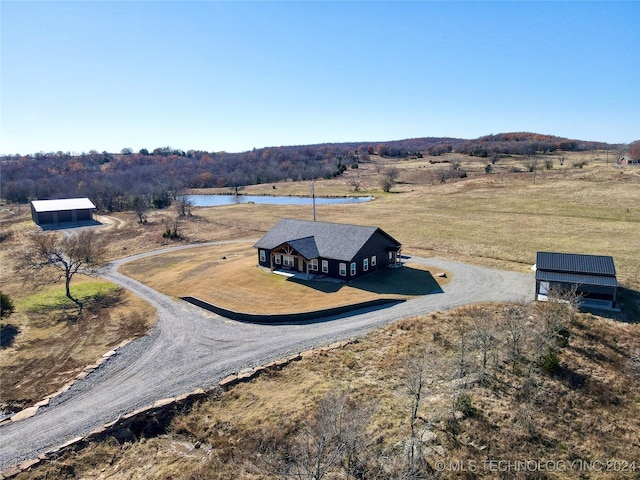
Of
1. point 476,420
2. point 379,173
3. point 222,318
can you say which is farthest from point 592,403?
point 379,173

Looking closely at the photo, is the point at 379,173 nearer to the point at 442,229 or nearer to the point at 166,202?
the point at 166,202

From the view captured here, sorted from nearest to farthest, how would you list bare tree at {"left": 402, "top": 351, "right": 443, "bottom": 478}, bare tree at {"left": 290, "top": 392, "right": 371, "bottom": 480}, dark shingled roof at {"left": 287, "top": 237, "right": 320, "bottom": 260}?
1. bare tree at {"left": 290, "top": 392, "right": 371, "bottom": 480}
2. bare tree at {"left": 402, "top": 351, "right": 443, "bottom": 478}
3. dark shingled roof at {"left": 287, "top": 237, "right": 320, "bottom": 260}

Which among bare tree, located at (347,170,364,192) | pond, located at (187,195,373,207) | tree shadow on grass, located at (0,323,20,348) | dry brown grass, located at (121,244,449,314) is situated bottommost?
tree shadow on grass, located at (0,323,20,348)

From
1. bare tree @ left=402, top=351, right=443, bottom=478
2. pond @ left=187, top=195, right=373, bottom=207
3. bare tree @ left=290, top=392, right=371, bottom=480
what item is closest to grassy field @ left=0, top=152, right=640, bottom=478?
bare tree @ left=402, top=351, right=443, bottom=478

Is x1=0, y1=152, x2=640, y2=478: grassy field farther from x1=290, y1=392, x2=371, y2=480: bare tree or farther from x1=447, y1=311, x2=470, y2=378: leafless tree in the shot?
x1=290, y1=392, x2=371, y2=480: bare tree

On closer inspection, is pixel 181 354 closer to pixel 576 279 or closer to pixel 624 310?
pixel 576 279

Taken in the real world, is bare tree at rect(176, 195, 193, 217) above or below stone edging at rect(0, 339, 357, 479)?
above

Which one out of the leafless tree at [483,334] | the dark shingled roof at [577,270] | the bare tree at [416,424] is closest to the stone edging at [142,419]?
the bare tree at [416,424]

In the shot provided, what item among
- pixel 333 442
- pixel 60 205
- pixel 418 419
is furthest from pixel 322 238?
pixel 60 205
